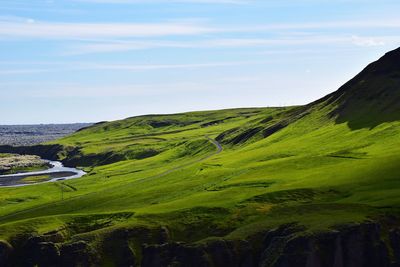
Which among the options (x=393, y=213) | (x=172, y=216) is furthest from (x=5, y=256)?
(x=393, y=213)

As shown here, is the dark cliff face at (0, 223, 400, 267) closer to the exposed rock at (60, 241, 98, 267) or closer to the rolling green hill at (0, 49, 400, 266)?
the exposed rock at (60, 241, 98, 267)

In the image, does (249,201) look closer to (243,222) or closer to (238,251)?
(243,222)

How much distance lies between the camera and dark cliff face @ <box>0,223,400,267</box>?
10762 cm

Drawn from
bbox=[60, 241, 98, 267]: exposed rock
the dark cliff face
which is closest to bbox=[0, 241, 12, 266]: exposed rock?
the dark cliff face

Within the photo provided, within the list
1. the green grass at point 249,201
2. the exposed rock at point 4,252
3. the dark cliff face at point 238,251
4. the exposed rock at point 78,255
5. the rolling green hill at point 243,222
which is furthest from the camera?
the exposed rock at point 4,252

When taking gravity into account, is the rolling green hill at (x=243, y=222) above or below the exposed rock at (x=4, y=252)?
above

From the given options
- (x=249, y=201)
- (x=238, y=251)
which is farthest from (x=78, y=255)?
(x=249, y=201)

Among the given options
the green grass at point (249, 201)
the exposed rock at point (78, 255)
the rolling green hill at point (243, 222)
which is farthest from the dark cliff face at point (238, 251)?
the green grass at point (249, 201)

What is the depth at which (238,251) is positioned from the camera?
11556 centimetres

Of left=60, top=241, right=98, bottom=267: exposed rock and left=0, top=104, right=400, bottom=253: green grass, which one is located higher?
left=0, top=104, right=400, bottom=253: green grass

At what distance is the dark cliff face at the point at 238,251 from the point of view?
353 feet

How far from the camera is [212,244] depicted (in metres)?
118

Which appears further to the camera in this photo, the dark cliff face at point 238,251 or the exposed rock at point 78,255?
the exposed rock at point 78,255

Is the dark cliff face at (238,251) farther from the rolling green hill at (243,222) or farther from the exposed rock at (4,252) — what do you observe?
the rolling green hill at (243,222)
